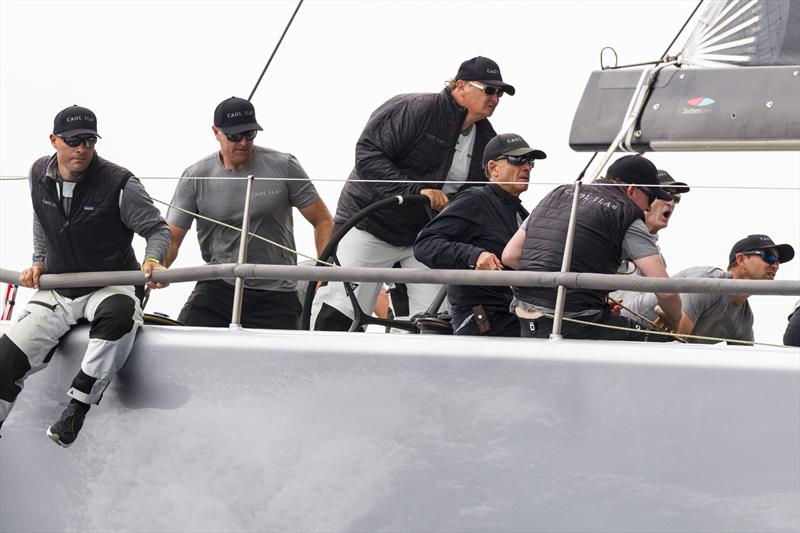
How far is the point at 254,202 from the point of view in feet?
16.7

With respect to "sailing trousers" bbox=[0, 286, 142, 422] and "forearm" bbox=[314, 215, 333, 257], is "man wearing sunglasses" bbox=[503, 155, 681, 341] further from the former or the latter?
"sailing trousers" bbox=[0, 286, 142, 422]

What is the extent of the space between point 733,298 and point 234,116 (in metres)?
1.43

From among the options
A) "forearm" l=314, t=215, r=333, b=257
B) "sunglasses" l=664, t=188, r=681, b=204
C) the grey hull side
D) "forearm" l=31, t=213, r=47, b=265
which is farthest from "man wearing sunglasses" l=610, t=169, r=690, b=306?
"forearm" l=31, t=213, r=47, b=265

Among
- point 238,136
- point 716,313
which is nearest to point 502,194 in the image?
point 716,313

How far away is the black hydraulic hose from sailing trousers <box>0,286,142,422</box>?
1.46 feet

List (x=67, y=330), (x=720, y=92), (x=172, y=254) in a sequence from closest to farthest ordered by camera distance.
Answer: (x=67, y=330) < (x=172, y=254) < (x=720, y=92)

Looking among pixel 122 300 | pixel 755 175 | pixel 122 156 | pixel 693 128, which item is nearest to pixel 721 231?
pixel 693 128

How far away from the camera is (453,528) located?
4531 millimetres

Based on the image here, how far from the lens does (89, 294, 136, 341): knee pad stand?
4719 millimetres

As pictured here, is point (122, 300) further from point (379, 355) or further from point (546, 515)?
point (546, 515)

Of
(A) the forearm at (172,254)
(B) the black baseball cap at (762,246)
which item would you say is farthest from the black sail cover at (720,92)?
(A) the forearm at (172,254)

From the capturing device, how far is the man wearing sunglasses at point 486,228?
185 inches

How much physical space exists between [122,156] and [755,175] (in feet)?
7.31

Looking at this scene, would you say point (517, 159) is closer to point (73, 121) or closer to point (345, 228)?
point (345, 228)
